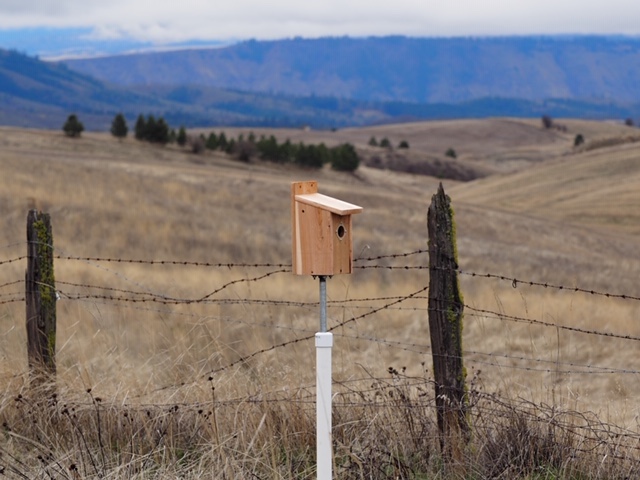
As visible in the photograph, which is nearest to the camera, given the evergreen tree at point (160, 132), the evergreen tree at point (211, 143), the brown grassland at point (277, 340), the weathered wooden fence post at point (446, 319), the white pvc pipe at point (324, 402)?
the white pvc pipe at point (324, 402)

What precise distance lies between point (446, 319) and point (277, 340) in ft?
22.7

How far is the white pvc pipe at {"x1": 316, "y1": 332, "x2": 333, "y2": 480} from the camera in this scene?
4.62 metres

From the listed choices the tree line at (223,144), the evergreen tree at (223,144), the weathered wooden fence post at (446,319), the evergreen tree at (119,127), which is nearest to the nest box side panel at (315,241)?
the weathered wooden fence post at (446,319)

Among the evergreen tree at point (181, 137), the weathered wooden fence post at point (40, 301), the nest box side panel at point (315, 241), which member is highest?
the nest box side panel at point (315, 241)

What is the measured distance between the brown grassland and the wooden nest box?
1067mm

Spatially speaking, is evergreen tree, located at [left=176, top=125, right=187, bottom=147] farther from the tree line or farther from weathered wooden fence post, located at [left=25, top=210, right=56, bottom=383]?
weathered wooden fence post, located at [left=25, top=210, right=56, bottom=383]

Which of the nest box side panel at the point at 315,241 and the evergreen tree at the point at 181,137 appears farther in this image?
the evergreen tree at the point at 181,137

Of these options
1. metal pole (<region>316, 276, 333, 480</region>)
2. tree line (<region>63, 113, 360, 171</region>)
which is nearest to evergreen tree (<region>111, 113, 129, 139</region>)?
tree line (<region>63, 113, 360, 171</region>)

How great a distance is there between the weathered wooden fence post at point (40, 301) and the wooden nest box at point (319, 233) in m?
2.66

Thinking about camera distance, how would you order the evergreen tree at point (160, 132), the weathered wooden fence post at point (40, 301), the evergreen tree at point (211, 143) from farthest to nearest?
the evergreen tree at point (211, 143), the evergreen tree at point (160, 132), the weathered wooden fence post at point (40, 301)

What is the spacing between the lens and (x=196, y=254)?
20734 mm

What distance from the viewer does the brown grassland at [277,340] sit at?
5.38 metres

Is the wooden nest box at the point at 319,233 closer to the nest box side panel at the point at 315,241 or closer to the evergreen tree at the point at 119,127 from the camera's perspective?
the nest box side panel at the point at 315,241

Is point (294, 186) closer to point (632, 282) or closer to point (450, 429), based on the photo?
point (450, 429)
